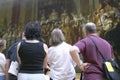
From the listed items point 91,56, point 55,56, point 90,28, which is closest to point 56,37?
point 55,56

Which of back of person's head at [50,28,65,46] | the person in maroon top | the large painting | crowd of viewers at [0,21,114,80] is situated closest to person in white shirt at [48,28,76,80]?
back of person's head at [50,28,65,46]

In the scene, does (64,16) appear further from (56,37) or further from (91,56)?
(91,56)

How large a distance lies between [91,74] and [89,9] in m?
7.69

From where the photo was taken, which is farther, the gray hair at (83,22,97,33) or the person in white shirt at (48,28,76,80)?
the person in white shirt at (48,28,76,80)

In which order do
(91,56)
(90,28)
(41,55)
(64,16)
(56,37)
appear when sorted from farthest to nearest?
(64,16) < (56,37) < (90,28) < (91,56) < (41,55)

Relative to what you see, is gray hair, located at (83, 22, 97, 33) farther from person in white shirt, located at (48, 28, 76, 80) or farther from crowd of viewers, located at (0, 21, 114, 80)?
person in white shirt, located at (48, 28, 76, 80)

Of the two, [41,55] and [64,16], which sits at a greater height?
[41,55]

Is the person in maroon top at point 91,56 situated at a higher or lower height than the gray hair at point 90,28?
lower

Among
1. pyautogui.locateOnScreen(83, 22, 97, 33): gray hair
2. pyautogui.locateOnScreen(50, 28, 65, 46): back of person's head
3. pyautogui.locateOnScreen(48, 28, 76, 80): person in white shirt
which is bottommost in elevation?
pyautogui.locateOnScreen(48, 28, 76, 80): person in white shirt

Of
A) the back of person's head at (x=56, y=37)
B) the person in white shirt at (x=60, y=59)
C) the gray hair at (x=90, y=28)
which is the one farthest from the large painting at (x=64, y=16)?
the gray hair at (x=90, y=28)

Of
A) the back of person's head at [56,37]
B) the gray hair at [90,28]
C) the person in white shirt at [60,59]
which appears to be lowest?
the person in white shirt at [60,59]

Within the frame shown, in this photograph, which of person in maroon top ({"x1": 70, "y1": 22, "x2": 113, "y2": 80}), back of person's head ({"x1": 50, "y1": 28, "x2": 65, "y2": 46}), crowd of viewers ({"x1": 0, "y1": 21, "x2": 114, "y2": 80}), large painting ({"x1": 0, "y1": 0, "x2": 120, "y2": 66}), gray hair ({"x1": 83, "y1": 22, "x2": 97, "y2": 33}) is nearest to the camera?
crowd of viewers ({"x1": 0, "y1": 21, "x2": 114, "y2": 80})

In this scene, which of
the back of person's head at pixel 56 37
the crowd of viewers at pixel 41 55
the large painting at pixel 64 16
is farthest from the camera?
the large painting at pixel 64 16

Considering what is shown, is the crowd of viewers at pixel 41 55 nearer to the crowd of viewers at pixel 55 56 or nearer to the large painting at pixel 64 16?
the crowd of viewers at pixel 55 56
